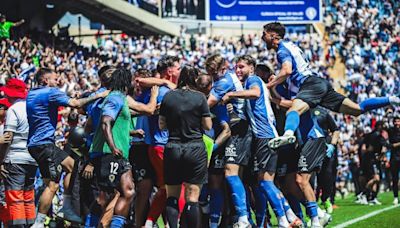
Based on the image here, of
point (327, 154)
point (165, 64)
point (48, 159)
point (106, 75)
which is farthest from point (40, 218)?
point (327, 154)

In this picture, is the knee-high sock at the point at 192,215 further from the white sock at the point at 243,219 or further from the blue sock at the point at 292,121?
the blue sock at the point at 292,121

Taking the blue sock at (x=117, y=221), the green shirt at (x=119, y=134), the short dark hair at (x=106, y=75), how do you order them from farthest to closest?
the short dark hair at (x=106, y=75) < the green shirt at (x=119, y=134) < the blue sock at (x=117, y=221)

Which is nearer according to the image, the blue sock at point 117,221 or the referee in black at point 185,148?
the referee in black at point 185,148

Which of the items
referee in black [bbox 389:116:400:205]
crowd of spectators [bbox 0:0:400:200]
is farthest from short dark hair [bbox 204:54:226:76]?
referee in black [bbox 389:116:400:205]

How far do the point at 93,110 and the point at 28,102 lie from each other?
3.78 ft

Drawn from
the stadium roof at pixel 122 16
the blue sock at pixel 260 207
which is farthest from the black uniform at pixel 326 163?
the stadium roof at pixel 122 16

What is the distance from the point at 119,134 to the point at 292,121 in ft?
7.21

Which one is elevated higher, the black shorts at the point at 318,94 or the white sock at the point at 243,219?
the black shorts at the point at 318,94

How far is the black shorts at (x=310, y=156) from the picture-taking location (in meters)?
13.2

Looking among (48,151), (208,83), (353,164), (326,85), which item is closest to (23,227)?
(48,151)

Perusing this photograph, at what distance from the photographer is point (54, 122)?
12555mm

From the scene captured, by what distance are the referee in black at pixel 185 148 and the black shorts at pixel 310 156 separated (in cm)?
255

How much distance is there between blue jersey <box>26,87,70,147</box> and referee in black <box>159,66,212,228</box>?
1.90 metres

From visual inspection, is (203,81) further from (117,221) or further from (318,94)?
(117,221)
